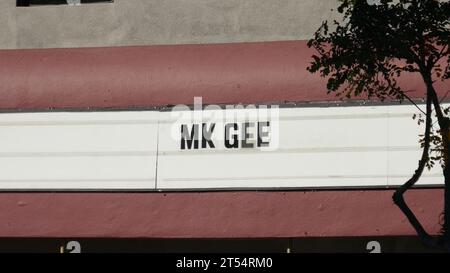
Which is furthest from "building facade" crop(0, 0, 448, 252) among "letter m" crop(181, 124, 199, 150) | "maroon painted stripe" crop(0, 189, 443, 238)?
"letter m" crop(181, 124, 199, 150)

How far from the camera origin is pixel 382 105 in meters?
12.7

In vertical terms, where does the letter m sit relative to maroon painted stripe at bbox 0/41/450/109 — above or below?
below

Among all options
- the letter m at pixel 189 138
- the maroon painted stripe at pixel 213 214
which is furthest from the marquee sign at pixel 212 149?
the maroon painted stripe at pixel 213 214

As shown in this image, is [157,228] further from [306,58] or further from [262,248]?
[306,58]

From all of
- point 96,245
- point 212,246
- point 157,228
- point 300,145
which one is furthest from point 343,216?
point 96,245

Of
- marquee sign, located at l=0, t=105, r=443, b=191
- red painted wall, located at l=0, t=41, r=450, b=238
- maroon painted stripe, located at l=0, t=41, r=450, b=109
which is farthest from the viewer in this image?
maroon painted stripe, located at l=0, t=41, r=450, b=109

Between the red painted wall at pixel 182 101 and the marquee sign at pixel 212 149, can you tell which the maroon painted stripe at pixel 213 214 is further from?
the marquee sign at pixel 212 149

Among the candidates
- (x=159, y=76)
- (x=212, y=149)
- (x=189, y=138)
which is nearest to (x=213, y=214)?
(x=212, y=149)

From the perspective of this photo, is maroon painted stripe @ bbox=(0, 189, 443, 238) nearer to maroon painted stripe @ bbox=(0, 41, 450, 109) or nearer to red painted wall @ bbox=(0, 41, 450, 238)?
red painted wall @ bbox=(0, 41, 450, 238)

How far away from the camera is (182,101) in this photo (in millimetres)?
13125

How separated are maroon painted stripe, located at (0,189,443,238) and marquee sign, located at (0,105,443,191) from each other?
21 centimetres

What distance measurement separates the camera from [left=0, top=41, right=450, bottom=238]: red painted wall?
12.5 meters

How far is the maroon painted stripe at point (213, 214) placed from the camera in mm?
12375

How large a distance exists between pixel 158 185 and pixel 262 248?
2.23 meters
